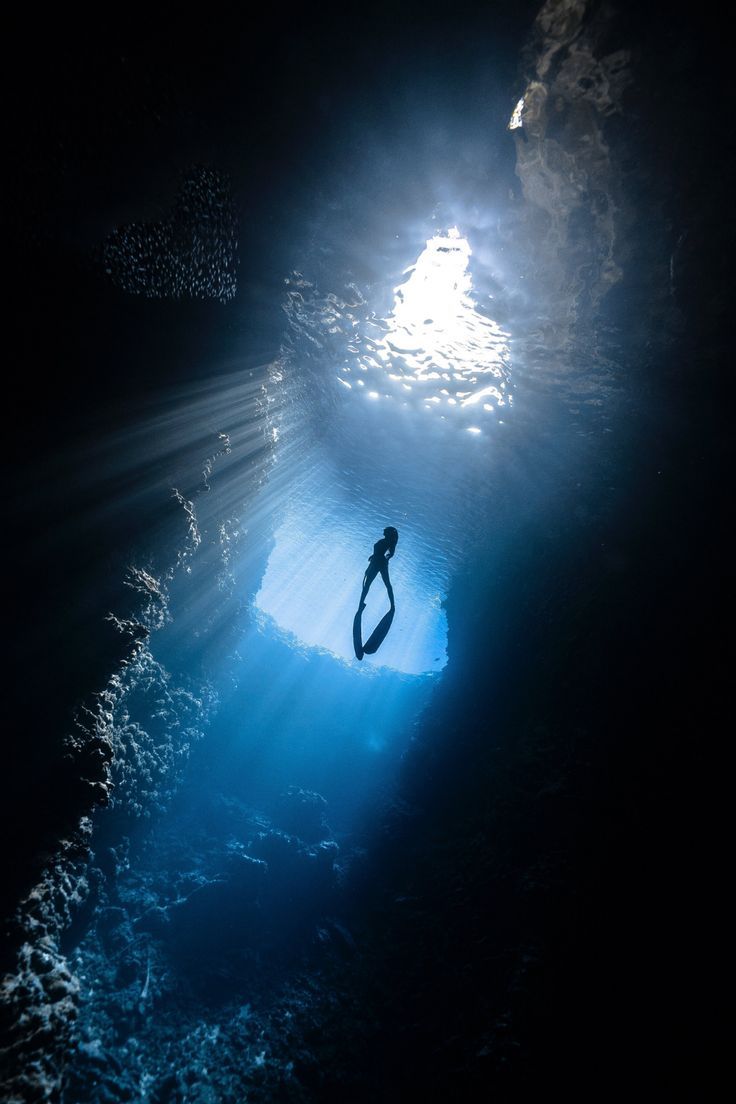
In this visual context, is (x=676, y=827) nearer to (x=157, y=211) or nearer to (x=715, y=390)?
(x=715, y=390)

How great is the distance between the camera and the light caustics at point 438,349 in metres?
6.46

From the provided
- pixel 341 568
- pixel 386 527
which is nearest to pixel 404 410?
pixel 386 527

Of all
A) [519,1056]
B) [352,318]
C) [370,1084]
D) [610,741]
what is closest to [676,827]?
[610,741]

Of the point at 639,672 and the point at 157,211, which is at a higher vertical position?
the point at 157,211

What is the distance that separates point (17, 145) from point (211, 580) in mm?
7934

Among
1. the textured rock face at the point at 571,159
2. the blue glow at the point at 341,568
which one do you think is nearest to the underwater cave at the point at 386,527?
the textured rock face at the point at 571,159

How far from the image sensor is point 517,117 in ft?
14.3

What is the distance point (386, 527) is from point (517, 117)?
16.6 ft

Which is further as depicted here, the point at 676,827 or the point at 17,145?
the point at 676,827

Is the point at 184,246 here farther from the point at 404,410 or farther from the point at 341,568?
the point at 341,568

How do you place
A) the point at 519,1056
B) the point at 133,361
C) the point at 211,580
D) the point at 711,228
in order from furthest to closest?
1. the point at 211,580
2. the point at 133,361
3. the point at 711,228
4. the point at 519,1056

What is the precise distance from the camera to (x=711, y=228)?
4.64 meters

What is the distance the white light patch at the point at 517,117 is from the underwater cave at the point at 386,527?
11 cm

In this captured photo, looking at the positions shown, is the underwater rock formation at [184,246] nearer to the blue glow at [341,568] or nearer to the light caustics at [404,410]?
the light caustics at [404,410]
